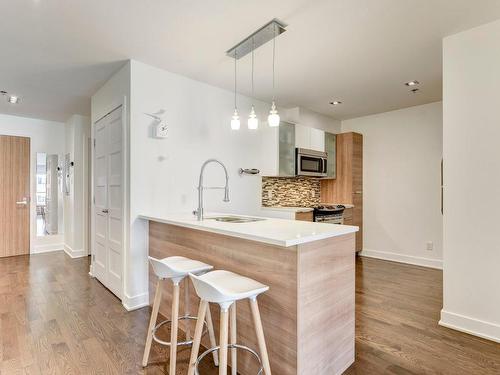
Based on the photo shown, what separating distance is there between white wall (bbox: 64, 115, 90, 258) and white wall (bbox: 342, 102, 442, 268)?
4882 millimetres

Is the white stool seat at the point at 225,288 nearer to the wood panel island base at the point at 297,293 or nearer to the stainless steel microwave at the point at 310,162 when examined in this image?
the wood panel island base at the point at 297,293

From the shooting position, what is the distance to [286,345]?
1.61 m

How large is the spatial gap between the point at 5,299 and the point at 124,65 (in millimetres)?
2781

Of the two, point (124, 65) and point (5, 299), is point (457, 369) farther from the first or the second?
point (5, 299)

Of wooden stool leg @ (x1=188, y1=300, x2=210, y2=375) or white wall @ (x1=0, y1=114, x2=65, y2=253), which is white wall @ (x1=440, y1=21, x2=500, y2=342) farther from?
white wall @ (x1=0, y1=114, x2=65, y2=253)

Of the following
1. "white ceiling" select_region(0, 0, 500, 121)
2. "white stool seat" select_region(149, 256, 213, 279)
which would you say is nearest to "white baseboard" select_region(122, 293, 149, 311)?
"white stool seat" select_region(149, 256, 213, 279)

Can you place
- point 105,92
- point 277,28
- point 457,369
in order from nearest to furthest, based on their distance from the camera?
1. point 457,369
2. point 277,28
3. point 105,92

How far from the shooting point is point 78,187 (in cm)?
508

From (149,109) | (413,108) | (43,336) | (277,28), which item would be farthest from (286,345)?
(413,108)

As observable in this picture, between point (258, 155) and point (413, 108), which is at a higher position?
point (413, 108)

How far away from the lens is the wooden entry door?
4.95m

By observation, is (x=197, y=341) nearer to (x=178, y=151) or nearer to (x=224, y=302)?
(x=224, y=302)

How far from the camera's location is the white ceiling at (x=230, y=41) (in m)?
2.05

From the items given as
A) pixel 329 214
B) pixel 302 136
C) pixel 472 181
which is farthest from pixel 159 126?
pixel 472 181
